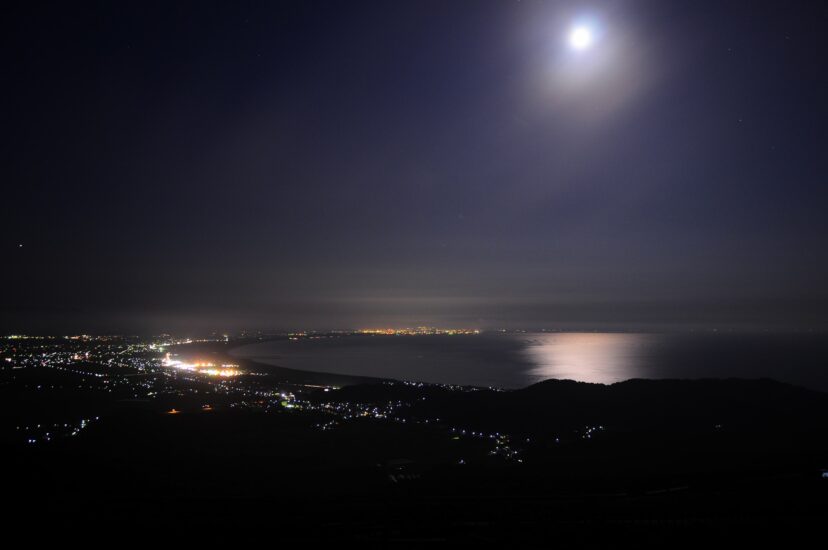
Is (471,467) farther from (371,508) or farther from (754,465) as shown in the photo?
(754,465)

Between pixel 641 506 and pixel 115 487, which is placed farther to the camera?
pixel 115 487

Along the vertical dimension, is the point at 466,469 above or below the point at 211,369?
above

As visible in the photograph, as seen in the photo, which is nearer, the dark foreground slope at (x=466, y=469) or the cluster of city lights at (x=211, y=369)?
the dark foreground slope at (x=466, y=469)

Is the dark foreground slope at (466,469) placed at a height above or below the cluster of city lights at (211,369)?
above

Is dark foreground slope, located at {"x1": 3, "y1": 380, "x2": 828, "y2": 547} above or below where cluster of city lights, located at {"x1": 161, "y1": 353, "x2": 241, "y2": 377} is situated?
above

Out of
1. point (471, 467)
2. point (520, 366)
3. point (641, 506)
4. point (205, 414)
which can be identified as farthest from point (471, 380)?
point (641, 506)

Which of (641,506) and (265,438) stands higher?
(641,506)

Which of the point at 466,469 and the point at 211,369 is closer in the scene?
the point at 466,469

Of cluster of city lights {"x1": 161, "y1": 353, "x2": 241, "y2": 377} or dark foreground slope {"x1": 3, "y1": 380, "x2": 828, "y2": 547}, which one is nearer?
dark foreground slope {"x1": 3, "y1": 380, "x2": 828, "y2": 547}
